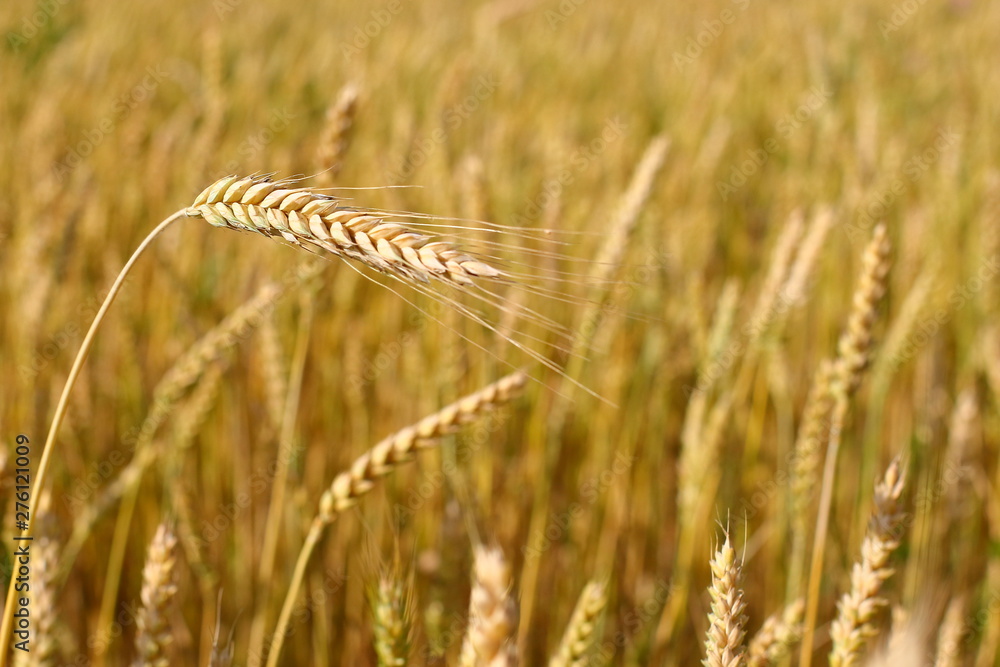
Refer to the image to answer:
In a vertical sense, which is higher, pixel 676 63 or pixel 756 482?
pixel 676 63

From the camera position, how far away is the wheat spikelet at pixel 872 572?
0.67 meters

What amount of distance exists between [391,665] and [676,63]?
13.2ft

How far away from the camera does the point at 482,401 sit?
0.76 m

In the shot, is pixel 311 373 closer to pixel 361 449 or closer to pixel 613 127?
pixel 361 449

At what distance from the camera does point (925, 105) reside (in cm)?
364

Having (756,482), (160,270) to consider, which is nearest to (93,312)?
(160,270)

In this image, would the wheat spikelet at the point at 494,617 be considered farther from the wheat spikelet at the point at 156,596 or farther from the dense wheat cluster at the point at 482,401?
the wheat spikelet at the point at 156,596
